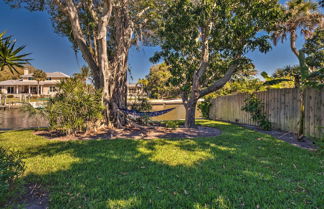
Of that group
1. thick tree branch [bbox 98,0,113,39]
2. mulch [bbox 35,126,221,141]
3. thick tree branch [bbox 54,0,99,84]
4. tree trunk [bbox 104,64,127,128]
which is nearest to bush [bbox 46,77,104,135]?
mulch [bbox 35,126,221,141]

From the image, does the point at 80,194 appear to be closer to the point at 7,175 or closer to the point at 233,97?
the point at 7,175

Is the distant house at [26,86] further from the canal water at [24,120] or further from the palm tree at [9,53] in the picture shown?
the palm tree at [9,53]

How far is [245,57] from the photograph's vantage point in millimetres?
6188

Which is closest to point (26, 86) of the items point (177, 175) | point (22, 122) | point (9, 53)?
point (22, 122)

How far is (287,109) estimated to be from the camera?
580cm

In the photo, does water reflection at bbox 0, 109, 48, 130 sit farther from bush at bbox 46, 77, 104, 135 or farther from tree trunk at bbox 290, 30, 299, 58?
tree trunk at bbox 290, 30, 299, 58

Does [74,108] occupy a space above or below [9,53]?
below

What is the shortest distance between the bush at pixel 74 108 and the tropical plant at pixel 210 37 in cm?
294

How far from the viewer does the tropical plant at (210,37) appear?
561cm

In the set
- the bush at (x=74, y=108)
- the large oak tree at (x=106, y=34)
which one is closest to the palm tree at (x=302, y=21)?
the large oak tree at (x=106, y=34)

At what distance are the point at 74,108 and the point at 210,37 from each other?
5422 mm

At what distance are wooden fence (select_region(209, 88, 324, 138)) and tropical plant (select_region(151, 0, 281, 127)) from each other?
1471mm

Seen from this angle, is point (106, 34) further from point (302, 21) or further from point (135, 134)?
point (302, 21)

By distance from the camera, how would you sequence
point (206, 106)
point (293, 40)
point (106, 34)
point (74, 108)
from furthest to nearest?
1. point (293, 40)
2. point (206, 106)
3. point (106, 34)
4. point (74, 108)
